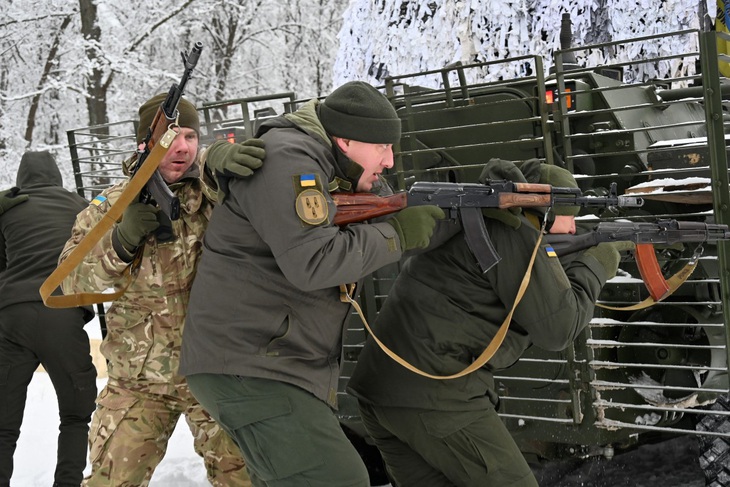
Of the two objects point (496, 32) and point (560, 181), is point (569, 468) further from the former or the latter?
point (496, 32)

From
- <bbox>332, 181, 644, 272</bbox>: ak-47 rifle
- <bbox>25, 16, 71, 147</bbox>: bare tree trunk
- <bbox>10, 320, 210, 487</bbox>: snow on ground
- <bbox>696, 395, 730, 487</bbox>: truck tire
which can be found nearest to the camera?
<bbox>332, 181, 644, 272</bbox>: ak-47 rifle

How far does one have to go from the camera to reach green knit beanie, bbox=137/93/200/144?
3721mm

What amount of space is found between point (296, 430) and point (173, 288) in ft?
3.28

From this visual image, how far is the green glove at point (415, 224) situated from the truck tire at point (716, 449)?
224 centimetres

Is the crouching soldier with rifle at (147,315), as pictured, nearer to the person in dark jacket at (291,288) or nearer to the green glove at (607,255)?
the person in dark jacket at (291,288)

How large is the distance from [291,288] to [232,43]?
643 inches

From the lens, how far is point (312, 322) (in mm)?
3021

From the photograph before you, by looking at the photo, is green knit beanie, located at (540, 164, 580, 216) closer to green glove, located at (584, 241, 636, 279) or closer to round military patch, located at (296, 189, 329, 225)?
green glove, located at (584, 241, 636, 279)

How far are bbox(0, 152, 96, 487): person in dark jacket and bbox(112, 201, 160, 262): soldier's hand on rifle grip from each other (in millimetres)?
1571

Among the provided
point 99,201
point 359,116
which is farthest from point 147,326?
point 359,116

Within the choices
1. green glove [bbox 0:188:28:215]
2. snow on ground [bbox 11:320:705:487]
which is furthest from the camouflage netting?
green glove [bbox 0:188:28:215]

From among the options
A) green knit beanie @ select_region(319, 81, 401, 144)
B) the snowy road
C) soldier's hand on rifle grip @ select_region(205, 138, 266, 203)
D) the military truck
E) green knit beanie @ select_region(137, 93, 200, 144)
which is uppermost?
green knit beanie @ select_region(137, 93, 200, 144)

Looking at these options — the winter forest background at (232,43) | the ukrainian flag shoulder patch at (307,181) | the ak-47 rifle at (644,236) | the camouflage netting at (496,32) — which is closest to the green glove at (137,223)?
the ukrainian flag shoulder patch at (307,181)

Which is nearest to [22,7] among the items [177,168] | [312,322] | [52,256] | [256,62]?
[256,62]
